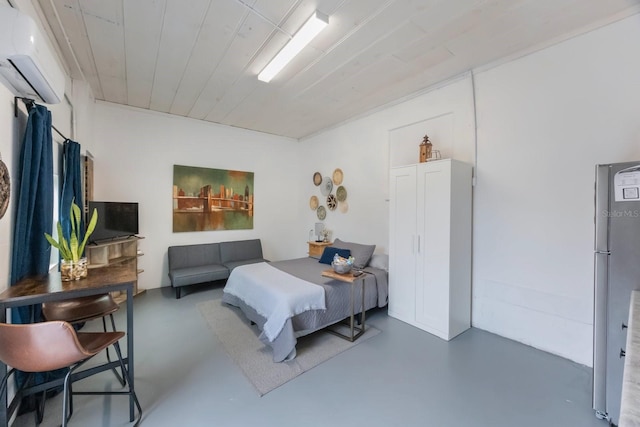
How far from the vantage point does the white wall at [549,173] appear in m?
2.33

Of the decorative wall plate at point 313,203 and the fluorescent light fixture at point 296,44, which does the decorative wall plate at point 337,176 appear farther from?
the fluorescent light fixture at point 296,44

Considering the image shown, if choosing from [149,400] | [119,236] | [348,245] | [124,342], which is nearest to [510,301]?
[348,245]

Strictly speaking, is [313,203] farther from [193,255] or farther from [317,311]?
[317,311]

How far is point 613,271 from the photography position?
1.77m

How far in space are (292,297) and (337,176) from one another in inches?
118

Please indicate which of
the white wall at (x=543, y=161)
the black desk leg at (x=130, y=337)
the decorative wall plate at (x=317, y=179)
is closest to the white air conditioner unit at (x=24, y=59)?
the black desk leg at (x=130, y=337)

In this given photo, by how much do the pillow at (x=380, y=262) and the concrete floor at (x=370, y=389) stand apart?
1.12 meters

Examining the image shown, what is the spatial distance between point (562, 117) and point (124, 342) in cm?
507

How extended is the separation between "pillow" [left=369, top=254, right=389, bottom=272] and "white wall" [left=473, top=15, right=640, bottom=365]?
1171 millimetres

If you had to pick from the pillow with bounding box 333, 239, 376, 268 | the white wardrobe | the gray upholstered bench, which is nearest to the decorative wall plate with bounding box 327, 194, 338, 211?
the pillow with bounding box 333, 239, 376, 268

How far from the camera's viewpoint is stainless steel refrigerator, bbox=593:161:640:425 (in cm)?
172

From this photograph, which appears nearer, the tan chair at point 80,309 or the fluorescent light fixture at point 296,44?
the tan chair at point 80,309

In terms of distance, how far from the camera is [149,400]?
78.8 inches

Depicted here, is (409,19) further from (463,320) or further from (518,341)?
(518,341)
